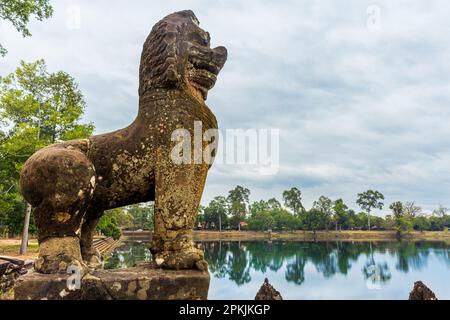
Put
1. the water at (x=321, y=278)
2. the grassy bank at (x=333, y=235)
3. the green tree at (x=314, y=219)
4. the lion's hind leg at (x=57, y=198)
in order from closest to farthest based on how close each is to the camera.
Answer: the lion's hind leg at (x=57, y=198) → the water at (x=321, y=278) → the grassy bank at (x=333, y=235) → the green tree at (x=314, y=219)

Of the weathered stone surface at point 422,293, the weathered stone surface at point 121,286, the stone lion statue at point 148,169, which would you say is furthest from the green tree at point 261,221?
the weathered stone surface at point 121,286

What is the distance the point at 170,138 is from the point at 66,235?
1.21 metres

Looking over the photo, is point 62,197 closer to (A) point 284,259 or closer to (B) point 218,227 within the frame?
(A) point 284,259

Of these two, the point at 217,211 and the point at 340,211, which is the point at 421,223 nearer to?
the point at 340,211

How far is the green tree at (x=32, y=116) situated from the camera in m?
17.2

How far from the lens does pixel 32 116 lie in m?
19.4

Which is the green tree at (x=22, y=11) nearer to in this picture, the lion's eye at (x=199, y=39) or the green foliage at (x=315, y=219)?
the lion's eye at (x=199, y=39)

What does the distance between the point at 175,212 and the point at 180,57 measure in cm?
148

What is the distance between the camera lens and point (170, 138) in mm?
3311

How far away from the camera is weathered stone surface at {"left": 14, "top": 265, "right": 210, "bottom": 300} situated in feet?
9.00

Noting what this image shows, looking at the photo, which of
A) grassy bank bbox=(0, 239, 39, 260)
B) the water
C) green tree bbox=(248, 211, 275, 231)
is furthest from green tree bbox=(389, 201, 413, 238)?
grassy bank bbox=(0, 239, 39, 260)

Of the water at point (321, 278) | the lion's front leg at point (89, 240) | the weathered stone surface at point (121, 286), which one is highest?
the lion's front leg at point (89, 240)

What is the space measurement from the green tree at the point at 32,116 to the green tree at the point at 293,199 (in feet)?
254
